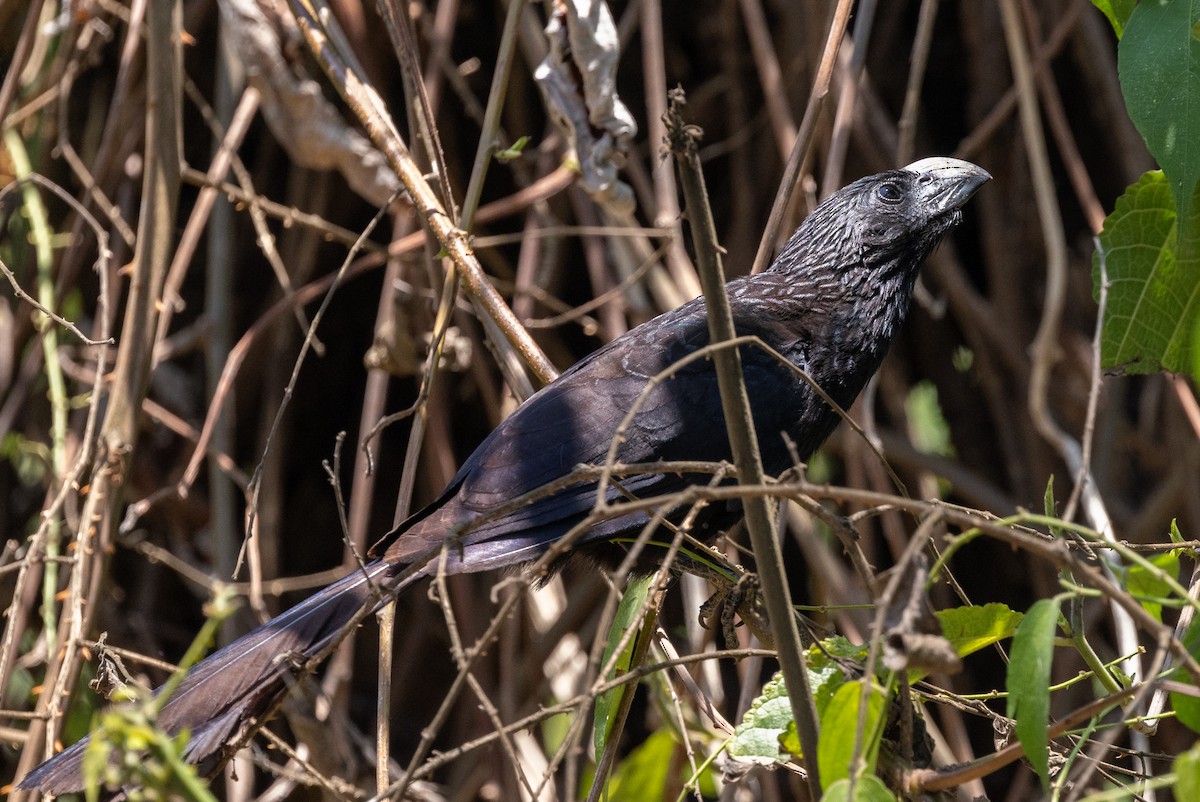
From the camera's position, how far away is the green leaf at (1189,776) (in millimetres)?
838

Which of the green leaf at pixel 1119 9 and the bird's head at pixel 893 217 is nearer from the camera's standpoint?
the green leaf at pixel 1119 9

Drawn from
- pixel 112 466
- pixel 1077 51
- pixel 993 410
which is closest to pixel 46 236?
pixel 112 466

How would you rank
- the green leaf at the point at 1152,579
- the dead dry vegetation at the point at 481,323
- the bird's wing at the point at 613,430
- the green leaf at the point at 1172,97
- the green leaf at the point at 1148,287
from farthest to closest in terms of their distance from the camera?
1. the dead dry vegetation at the point at 481,323
2. the bird's wing at the point at 613,430
3. the green leaf at the point at 1148,287
4. the green leaf at the point at 1172,97
5. the green leaf at the point at 1152,579

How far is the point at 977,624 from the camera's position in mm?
1276

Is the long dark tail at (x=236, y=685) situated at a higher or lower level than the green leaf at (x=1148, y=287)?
lower

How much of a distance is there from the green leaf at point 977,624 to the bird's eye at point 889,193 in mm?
1485

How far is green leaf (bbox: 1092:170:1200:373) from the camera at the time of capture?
169cm

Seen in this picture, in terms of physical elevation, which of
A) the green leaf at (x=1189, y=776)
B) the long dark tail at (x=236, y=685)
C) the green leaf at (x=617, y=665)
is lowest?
the green leaf at (x=617, y=665)

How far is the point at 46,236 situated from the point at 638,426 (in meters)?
1.49

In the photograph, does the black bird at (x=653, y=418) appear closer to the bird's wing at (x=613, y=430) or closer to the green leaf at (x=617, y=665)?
the bird's wing at (x=613, y=430)

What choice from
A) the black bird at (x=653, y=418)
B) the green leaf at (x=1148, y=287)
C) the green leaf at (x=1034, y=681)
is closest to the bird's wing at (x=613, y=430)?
the black bird at (x=653, y=418)

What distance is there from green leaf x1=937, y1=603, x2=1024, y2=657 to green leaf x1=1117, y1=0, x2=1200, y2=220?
569mm

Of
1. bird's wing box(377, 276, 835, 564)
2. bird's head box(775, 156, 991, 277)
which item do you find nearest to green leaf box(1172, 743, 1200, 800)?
bird's wing box(377, 276, 835, 564)

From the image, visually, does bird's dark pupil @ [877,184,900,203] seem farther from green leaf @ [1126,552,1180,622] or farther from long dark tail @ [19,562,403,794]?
green leaf @ [1126,552,1180,622]
